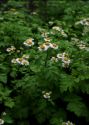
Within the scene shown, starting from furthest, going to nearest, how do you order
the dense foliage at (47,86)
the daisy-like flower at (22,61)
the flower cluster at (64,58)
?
the daisy-like flower at (22,61)
the flower cluster at (64,58)
the dense foliage at (47,86)

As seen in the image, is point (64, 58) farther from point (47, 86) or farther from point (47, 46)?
point (47, 86)

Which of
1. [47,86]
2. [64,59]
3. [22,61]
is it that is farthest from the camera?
[22,61]

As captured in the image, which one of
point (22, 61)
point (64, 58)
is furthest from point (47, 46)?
point (22, 61)

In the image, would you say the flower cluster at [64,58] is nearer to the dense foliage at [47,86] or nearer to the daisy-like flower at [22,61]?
the dense foliage at [47,86]

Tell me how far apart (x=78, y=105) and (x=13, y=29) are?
2120mm

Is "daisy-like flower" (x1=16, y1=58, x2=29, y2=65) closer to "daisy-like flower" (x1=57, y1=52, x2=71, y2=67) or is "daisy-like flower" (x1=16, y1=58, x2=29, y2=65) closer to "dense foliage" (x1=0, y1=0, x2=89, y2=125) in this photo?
"dense foliage" (x1=0, y1=0, x2=89, y2=125)

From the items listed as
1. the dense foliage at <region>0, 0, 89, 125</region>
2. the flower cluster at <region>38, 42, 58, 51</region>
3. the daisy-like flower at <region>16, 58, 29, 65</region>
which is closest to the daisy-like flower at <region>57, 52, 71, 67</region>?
the dense foliage at <region>0, 0, 89, 125</region>

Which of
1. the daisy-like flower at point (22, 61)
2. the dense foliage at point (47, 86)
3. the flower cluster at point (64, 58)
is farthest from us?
the daisy-like flower at point (22, 61)

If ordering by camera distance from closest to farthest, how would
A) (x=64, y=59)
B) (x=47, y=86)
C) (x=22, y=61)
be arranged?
1. (x=47, y=86)
2. (x=64, y=59)
3. (x=22, y=61)

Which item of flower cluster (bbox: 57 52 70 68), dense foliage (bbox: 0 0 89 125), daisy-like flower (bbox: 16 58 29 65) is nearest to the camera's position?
dense foliage (bbox: 0 0 89 125)

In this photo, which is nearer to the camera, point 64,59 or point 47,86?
point 47,86

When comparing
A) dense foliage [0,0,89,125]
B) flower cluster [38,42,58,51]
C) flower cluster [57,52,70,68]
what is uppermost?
flower cluster [38,42,58,51]

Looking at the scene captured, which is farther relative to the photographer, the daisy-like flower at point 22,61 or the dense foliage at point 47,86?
the daisy-like flower at point 22,61

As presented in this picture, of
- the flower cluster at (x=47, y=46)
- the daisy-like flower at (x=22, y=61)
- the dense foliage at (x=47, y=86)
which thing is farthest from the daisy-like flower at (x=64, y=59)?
the daisy-like flower at (x=22, y=61)
